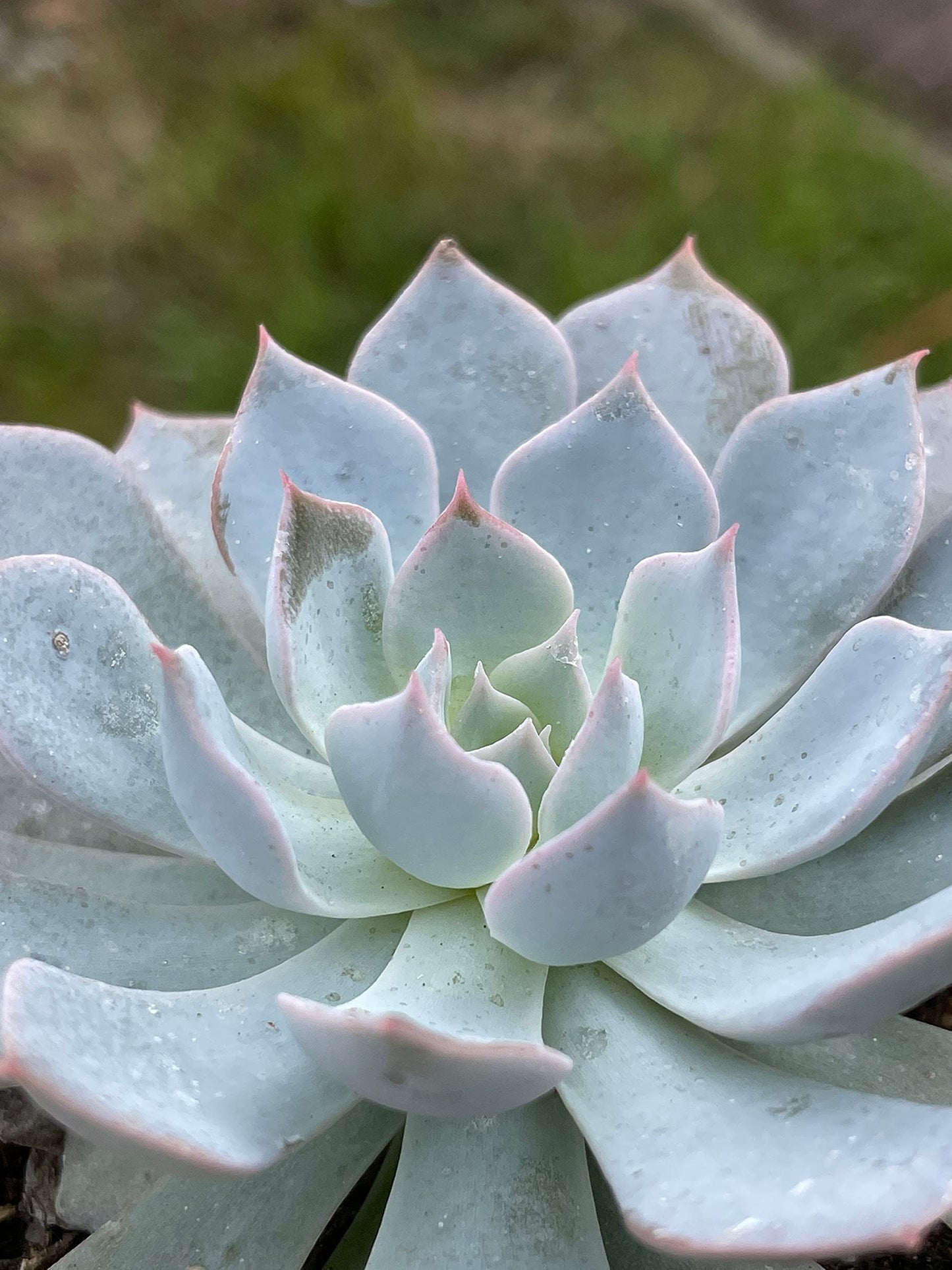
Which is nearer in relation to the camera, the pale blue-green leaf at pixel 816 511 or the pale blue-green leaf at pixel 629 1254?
the pale blue-green leaf at pixel 629 1254

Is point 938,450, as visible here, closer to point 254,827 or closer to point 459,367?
point 459,367

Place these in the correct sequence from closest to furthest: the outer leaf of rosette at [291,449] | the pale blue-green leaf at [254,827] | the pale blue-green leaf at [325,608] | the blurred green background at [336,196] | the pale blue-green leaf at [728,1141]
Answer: the pale blue-green leaf at [728,1141] < the pale blue-green leaf at [254,827] < the pale blue-green leaf at [325,608] < the outer leaf of rosette at [291,449] < the blurred green background at [336,196]

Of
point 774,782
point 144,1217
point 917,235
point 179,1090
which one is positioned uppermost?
point 917,235

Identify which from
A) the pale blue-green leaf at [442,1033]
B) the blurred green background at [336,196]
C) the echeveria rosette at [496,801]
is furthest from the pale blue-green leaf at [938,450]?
the blurred green background at [336,196]

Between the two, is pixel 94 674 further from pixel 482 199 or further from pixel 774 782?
pixel 482 199

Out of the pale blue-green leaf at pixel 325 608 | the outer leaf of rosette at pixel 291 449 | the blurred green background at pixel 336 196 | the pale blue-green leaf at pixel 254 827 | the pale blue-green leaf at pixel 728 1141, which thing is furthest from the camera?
the blurred green background at pixel 336 196

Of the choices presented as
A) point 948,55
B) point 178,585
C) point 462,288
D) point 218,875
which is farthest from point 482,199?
point 218,875

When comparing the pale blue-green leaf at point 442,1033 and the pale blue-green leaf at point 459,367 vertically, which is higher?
the pale blue-green leaf at point 459,367

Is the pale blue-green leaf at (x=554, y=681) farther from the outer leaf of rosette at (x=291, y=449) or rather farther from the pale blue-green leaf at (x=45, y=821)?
the pale blue-green leaf at (x=45, y=821)

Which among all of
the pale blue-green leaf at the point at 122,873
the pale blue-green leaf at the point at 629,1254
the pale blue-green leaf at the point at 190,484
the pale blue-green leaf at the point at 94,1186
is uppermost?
the pale blue-green leaf at the point at 190,484
